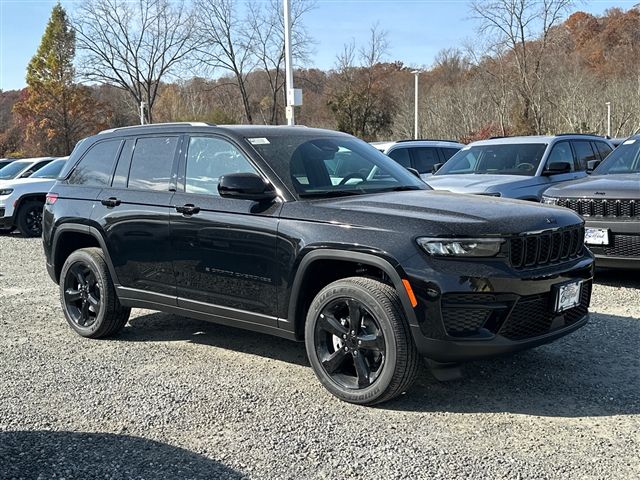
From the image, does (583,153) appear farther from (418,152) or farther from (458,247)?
(458,247)

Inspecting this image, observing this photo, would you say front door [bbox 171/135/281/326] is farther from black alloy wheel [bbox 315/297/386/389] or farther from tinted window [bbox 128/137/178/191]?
black alloy wheel [bbox 315/297/386/389]

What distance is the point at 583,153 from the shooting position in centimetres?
1056

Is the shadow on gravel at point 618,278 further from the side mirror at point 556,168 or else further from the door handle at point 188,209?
the door handle at point 188,209

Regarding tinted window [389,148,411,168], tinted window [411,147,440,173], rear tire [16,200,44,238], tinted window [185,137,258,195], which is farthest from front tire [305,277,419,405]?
rear tire [16,200,44,238]

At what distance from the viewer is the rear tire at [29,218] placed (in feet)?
47.2

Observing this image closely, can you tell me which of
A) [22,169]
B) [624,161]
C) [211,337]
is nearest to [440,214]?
[211,337]

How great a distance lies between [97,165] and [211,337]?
1838 mm

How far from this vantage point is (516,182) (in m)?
9.13

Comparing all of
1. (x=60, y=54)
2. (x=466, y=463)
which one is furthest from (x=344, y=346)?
(x=60, y=54)

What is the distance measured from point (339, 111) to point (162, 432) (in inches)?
1579

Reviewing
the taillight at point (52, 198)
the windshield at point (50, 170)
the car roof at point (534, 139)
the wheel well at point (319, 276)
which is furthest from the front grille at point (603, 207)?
the windshield at point (50, 170)

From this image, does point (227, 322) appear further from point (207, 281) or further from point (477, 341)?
point (477, 341)

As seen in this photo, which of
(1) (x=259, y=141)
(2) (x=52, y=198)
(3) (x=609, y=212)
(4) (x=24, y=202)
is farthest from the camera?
(4) (x=24, y=202)

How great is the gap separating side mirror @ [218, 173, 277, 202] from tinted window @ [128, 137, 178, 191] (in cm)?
89
